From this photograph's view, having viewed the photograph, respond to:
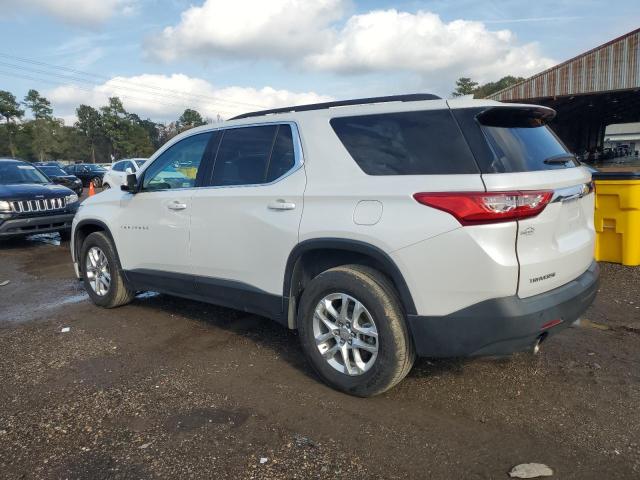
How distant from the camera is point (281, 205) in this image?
11.6ft

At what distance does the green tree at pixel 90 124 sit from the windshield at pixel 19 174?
299 feet

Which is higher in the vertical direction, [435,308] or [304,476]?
[435,308]

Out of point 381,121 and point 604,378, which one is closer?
point 381,121

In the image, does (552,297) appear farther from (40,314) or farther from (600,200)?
(40,314)

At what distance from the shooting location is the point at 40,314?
5426 millimetres

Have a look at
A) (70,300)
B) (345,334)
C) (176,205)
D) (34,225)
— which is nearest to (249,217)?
(176,205)

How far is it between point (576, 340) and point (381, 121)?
2.50 meters

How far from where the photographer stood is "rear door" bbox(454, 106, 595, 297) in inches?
108

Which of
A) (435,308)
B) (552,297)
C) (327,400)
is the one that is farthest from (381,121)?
(327,400)

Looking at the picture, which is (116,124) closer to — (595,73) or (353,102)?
(595,73)

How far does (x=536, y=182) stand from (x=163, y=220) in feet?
10.2

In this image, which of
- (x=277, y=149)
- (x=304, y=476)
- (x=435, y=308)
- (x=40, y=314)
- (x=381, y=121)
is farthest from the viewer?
(x=40, y=314)

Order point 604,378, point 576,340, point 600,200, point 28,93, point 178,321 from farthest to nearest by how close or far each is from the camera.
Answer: point 28,93 < point 600,200 < point 178,321 < point 576,340 < point 604,378

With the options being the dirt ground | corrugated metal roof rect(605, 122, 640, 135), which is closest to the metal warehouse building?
the dirt ground
